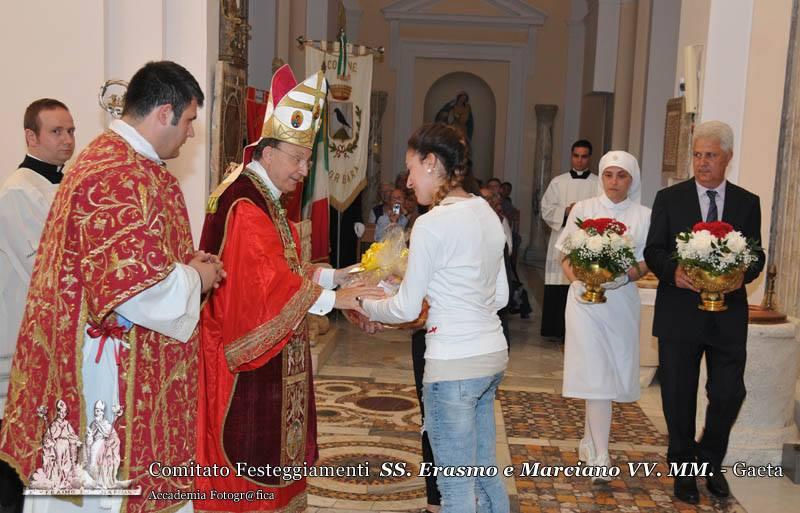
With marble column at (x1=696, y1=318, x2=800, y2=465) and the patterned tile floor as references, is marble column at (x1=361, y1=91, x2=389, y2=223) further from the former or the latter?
marble column at (x1=696, y1=318, x2=800, y2=465)

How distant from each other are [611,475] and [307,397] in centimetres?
227

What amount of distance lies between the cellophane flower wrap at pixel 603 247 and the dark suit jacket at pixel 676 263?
21 cm

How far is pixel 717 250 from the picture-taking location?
4.43 metres

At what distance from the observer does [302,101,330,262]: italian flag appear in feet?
27.2

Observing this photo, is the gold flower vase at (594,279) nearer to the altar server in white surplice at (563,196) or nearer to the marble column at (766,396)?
the marble column at (766,396)

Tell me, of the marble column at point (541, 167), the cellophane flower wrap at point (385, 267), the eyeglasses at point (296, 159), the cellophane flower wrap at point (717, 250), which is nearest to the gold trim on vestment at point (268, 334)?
the cellophane flower wrap at point (385, 267)

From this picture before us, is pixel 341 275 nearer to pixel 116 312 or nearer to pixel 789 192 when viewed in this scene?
pixel 116 312

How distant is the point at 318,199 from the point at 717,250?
4.70 m

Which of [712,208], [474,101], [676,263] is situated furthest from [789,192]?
[474,101]

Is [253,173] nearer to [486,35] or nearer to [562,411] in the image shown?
[562,411]

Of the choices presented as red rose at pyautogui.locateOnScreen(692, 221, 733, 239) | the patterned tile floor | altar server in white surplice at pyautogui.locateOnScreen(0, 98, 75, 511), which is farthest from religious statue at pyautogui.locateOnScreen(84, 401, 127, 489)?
red rose at pyautogui.locateOnScreen(692, 221, 733, 239)

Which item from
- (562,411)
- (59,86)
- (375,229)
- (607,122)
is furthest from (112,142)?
(607,122)

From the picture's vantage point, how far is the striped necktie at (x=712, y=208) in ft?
16.0

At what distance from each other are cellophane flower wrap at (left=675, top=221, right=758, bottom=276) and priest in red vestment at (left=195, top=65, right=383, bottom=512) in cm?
181
